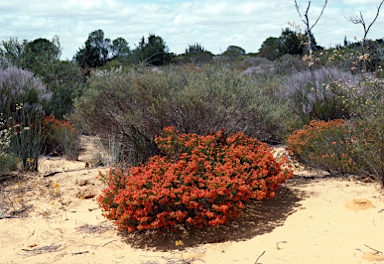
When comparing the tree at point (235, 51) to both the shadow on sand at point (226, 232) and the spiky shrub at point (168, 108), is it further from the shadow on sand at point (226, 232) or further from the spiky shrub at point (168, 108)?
the shadow on sand at point (226, 232)

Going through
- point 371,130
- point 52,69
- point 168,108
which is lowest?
point 371,130

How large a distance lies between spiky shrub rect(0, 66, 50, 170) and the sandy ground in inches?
43.5

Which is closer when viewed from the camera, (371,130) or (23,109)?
(371,130)

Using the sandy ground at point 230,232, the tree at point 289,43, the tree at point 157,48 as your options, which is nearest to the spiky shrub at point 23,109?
the sandy ground at point 230,232

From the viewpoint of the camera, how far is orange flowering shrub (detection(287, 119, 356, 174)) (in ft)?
23.8

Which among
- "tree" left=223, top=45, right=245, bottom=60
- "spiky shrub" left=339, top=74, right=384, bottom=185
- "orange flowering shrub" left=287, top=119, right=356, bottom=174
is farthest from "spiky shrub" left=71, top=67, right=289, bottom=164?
"tree" left=223, top=45, right=245, bottom=60

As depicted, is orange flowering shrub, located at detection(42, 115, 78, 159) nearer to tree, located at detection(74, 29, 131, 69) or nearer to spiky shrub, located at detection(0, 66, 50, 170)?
spiky shrub, located at detection(0, 66, 50, 170)

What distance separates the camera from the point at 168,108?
7547mm

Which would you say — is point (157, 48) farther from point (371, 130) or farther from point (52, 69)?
point (371, 130)

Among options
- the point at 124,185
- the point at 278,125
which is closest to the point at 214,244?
the point at 124,185

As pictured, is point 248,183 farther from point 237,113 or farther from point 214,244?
point 237,113

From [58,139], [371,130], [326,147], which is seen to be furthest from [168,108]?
[58,139]

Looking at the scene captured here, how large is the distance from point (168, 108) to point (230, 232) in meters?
2.50

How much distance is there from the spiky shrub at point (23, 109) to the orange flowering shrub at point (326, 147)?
4.43 metres
